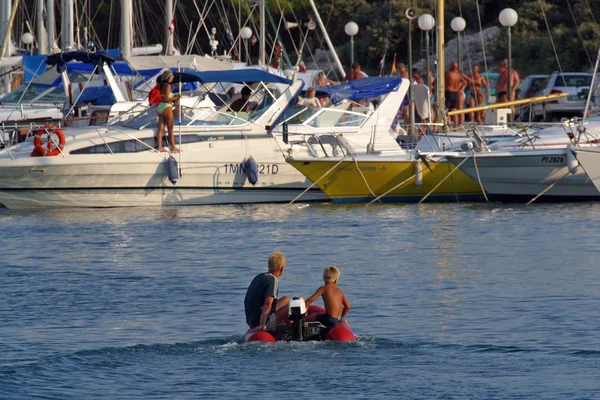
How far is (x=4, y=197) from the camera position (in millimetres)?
25297

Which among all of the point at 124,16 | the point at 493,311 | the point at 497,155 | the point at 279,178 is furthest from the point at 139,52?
the point at 493,311

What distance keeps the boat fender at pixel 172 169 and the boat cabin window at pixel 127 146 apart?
0.48 metres

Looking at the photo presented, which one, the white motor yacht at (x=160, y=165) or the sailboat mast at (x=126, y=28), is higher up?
the sailboat mast at (x=126, y=28)

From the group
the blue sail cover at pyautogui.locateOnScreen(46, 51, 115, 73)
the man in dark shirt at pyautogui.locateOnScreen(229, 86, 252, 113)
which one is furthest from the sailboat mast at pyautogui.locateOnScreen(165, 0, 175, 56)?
the man in dark shirt at pyautogui.locateOnScreen(229, 86, 252, 113)

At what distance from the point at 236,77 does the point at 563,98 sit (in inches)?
501

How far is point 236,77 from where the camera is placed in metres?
26.5

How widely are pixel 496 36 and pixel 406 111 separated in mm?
18708

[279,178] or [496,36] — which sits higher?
[496,36]

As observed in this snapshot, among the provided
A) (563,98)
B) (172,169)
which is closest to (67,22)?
(172,169)

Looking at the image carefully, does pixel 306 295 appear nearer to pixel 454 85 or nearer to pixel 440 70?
pixel 440 70

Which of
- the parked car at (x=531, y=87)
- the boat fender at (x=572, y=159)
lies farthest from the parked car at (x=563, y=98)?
the boat fender at (x=572, y=159)

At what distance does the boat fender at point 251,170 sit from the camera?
83.4 ft

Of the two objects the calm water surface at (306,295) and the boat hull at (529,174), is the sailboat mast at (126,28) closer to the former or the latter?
the calm water surface at (306,295)

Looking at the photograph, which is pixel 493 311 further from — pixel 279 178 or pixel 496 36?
pixel 496 36
